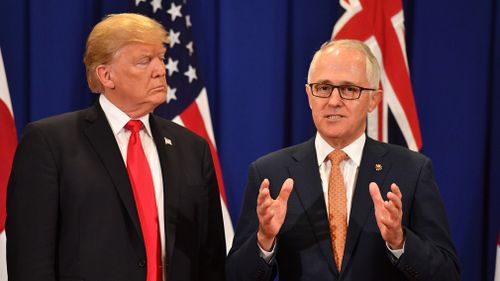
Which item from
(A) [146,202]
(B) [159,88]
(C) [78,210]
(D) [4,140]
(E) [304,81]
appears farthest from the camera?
(E) [304,81]

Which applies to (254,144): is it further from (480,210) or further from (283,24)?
(480,210)

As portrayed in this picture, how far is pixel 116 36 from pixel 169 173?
47 centimetres

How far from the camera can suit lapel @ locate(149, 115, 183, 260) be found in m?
2.35

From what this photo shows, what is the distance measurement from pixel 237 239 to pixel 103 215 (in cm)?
46

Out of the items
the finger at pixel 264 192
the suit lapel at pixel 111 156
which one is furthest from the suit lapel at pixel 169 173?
the finger at pixel 264 192

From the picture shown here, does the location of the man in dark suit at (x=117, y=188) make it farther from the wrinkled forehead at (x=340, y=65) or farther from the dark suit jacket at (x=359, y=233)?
the wrinkled forehead at (x=340, y=65)

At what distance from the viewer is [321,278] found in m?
2.29

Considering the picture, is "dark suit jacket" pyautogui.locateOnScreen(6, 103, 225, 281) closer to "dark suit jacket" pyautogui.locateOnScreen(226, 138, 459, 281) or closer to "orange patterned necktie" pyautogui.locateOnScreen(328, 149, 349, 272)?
"dark suit jacket" pyautogui.locateOnScreen(226, 138, 459, 281)

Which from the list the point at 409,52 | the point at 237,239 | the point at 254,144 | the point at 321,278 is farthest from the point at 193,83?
the point at 321,278

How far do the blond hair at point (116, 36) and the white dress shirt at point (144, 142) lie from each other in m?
0.14

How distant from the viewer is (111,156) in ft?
7.58

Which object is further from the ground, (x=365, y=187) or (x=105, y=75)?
(x=105, y=75)

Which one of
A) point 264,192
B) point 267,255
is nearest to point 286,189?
point 264,192

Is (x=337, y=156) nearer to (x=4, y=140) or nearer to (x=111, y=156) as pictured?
(x=111, y=156)
